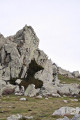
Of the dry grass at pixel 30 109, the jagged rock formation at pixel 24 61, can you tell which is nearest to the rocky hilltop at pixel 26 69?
the jagged rock formation at pixel 24 61

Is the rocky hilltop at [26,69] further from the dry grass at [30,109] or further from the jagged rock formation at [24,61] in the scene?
the dry grass at [30,109]

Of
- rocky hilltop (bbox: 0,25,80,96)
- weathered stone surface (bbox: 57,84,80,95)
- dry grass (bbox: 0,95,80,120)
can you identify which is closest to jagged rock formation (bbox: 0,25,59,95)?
rocky hilltop (bbox: 0,25,80,96)

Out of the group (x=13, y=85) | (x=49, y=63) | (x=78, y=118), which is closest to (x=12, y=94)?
(x=13, y=85)

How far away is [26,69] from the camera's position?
242ft

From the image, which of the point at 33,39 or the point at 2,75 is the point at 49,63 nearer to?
the point at 33,39

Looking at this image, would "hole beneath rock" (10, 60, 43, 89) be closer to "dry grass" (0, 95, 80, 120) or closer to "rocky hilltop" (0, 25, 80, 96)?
"rocky hilltop" (0, 25, 80, 96)

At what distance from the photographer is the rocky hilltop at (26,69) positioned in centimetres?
6344

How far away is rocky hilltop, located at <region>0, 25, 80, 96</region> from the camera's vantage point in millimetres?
63438

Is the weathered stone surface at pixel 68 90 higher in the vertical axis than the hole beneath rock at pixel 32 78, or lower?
lower

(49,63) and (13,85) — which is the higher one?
(49,63)

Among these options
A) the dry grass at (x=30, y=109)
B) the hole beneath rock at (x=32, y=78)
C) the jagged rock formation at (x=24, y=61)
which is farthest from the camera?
the jagged rock formation at (x=24, y=61)

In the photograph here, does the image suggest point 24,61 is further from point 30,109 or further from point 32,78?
point 30,109

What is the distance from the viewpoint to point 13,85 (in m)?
64.9

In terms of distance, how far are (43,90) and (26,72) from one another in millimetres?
13793
